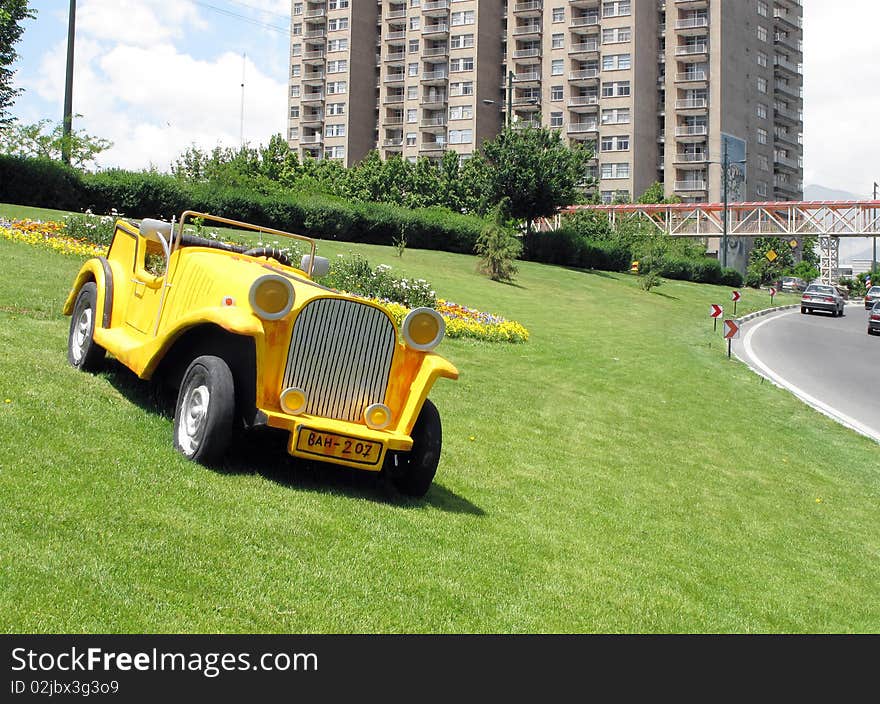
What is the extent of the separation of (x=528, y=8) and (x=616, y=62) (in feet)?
44.8

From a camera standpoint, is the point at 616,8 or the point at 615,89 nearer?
the point at 616,8

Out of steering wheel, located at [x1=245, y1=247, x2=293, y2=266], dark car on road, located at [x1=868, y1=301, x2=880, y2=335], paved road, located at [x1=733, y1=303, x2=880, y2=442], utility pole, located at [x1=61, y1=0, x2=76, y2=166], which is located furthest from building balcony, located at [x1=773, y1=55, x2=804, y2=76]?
steering wheel, located at [x1=245, y1=247, x2=293, y2=266]

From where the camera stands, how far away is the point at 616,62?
327 feet

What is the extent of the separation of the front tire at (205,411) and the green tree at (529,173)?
4459cm

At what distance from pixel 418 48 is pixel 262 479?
10993cm

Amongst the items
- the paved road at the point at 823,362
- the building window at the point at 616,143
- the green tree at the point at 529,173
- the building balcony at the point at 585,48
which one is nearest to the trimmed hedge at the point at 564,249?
the green tree at the point at 529,173

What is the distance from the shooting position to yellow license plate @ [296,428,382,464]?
21.0ft

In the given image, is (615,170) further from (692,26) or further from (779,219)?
(779,219)

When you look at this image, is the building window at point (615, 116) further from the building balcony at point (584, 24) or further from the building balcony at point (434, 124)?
the building balcony at point (434, 124)

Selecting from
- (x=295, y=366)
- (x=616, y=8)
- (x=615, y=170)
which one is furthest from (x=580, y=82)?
(x=295, y=366)

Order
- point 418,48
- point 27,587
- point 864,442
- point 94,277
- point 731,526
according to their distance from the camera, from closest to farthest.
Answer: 1. point 27,587
2. point 731,526
3. point 94,277
4. point 864,442
5. point 418,48

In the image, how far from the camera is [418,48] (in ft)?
361

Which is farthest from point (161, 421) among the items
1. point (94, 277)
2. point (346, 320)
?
point (94, 277)
